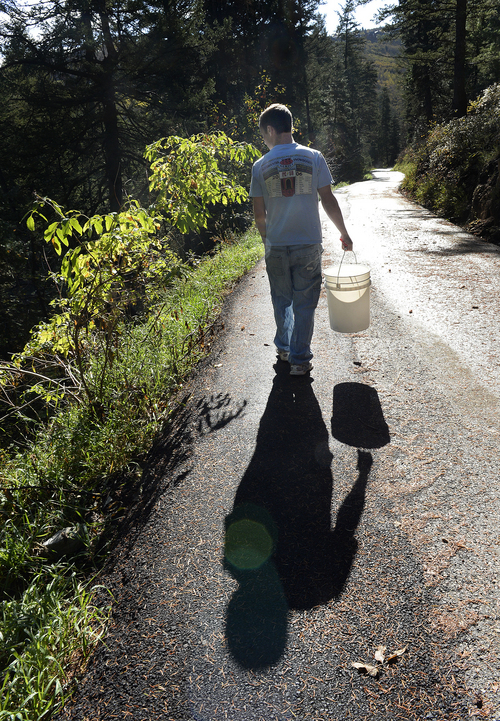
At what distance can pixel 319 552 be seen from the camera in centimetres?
251

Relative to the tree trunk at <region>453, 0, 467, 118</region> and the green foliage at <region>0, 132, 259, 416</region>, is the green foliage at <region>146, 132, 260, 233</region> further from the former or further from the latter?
the tree trunk at <region>453, 0, 467, 118</region>

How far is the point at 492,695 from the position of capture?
5.77 feet

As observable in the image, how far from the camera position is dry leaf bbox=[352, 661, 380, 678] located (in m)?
1.89

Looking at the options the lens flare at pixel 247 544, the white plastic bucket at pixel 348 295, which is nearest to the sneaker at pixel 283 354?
the white plastic bucket at pixel 348 295

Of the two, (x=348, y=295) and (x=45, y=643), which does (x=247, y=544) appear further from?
(x=348, y=295)

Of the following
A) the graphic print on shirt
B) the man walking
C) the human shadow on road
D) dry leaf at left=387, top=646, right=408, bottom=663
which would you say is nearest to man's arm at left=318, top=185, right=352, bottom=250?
the man walking

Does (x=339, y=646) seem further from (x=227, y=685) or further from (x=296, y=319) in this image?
(x=296, y=319)

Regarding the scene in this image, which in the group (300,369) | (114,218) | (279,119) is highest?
(279,119)

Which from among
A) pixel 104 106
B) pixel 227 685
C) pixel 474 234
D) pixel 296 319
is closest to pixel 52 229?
pixel 296 319

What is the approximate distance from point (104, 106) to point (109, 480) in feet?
49.9

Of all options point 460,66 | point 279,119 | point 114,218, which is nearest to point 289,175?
point 279,119

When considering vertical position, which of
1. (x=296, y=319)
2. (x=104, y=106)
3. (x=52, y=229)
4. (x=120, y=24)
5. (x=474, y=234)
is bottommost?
(x=474, y=234)

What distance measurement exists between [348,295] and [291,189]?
1139mm

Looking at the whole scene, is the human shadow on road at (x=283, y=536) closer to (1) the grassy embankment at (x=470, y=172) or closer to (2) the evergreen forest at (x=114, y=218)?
(2) the evergreen forest at (x=114, y=218)
